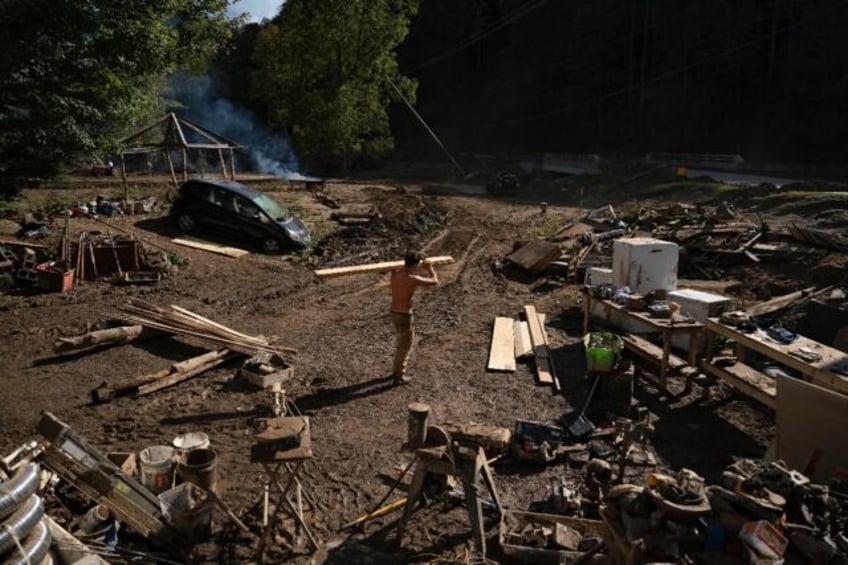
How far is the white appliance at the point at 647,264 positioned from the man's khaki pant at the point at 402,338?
4.75m

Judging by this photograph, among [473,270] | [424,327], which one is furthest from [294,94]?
[424,327]

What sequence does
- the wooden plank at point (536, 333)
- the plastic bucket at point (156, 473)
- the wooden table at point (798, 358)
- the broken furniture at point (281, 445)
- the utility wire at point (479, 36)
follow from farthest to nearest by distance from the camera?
the utility wire at point (479, 36)
the wooden plank at point (536, 333)
the wooden table at point (798, 358)
the plastic bucket at point (156, 473)
the broken furniture at point (281, 445)

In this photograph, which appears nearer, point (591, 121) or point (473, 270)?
point (473, 270)

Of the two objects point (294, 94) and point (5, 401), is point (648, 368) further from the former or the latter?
point (294, 94)

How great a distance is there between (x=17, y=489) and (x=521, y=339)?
8200mm

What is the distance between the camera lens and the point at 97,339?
9.90m

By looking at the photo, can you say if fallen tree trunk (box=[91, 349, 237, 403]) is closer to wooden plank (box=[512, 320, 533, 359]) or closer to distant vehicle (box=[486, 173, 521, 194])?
wooden plank (box=[512, 320, 533, 359])

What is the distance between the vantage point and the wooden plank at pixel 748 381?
783cm

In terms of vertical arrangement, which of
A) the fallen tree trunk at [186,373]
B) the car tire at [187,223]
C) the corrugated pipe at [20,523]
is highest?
the car tire at [187,223]

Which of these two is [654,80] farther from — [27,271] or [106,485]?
[106,485]

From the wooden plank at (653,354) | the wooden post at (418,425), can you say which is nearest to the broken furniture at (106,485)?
the wooden post at (418,425)

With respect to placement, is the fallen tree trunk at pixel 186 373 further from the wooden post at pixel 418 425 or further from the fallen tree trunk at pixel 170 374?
the wooden post at pixel 418 425

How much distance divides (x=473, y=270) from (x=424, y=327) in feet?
15.4

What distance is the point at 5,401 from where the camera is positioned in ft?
27.0
